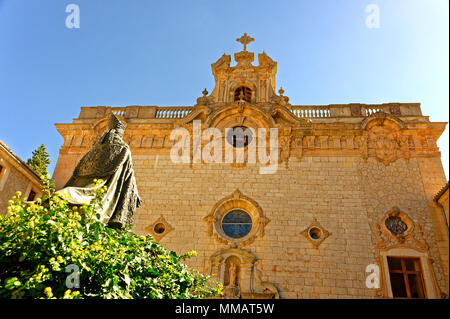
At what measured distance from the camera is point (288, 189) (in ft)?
44.5

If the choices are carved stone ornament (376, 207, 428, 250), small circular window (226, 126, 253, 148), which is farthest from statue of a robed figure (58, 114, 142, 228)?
carved stone ornament (376, 207, 428, 250)

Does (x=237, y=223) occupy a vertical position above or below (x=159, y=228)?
above

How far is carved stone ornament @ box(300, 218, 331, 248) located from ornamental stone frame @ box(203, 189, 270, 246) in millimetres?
1462

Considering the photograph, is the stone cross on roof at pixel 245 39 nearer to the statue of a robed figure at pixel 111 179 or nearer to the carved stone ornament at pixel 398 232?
the carved stone ornament at pixel 398 232

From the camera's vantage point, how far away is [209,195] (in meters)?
13.7

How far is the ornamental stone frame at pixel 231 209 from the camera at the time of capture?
41.2ft

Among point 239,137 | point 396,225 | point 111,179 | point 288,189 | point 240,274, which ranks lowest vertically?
point 111,179

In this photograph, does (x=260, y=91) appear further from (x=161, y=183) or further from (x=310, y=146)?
(x=161, y=183)

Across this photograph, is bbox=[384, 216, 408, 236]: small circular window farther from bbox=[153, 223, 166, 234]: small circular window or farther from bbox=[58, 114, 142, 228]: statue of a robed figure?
bbox=[58, 114, 142, 228]: statue of a robed figure

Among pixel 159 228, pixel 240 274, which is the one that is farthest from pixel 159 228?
pixel 240 274

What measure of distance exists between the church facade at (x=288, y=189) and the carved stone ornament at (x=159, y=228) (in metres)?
0.04

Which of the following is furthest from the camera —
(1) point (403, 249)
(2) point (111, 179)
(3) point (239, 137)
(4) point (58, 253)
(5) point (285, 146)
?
(3) point (239, 137)

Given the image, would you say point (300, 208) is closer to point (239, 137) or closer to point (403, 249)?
point (403, 249)

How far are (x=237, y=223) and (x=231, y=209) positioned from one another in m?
0.64
